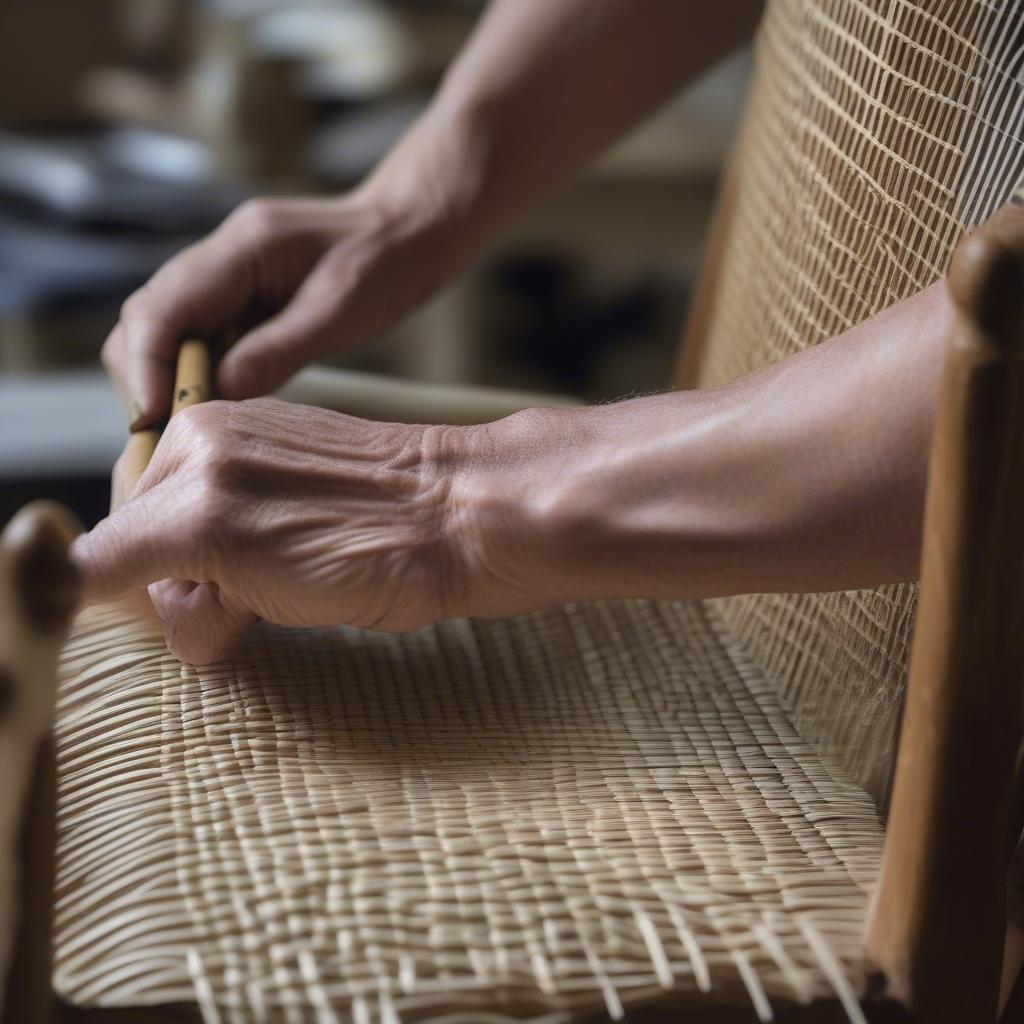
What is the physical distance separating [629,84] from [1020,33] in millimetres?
335

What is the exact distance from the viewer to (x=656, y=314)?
2.12m

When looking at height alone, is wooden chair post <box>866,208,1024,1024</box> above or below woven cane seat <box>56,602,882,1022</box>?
above

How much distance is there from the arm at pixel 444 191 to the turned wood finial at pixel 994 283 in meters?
0.38

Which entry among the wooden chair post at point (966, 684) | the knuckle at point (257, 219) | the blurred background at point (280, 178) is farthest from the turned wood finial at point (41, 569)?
the blurred background at point (280, 178)

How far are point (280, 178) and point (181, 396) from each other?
4.02 ft

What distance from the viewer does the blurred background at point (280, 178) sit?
1446mm

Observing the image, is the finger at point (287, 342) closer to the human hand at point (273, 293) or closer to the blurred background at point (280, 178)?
the human hand at point (273, 293)

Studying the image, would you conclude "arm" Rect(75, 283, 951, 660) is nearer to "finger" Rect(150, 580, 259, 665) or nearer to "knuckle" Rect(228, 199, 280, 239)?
"finger" Rect(150, 580, 259, 665)

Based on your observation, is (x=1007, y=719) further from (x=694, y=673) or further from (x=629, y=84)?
(x=629, y=84)

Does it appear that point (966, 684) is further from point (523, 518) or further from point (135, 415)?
point (135, 415)

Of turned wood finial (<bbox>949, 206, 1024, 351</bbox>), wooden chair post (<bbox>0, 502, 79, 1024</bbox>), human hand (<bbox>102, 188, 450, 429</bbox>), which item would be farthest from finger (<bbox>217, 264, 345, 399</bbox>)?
turned wood finial (<bbox>949, 206, 1024, 351</bbox>)

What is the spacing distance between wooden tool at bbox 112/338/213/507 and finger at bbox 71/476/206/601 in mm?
68

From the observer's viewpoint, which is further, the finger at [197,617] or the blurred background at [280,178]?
the blurred background at [280,178]

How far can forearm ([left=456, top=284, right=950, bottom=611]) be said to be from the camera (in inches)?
15.1
